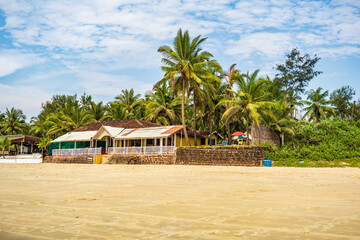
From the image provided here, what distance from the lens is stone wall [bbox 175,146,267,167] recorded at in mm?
21375

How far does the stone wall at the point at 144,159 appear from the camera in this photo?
25.3m

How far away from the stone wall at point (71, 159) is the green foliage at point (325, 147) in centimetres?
1643

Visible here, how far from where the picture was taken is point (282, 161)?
20.7 metres

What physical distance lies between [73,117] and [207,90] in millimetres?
19585

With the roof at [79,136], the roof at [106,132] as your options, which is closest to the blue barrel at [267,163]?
the roof at [106,132]

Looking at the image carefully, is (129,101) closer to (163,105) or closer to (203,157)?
(163,105)

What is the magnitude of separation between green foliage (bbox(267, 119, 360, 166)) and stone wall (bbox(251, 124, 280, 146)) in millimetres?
2467

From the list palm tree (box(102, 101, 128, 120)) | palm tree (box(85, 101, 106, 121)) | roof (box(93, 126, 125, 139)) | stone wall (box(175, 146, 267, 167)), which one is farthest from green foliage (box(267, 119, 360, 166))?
palm tree (box(85, 101, 106, 121))

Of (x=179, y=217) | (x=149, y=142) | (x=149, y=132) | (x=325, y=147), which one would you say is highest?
(x=149, y=132)

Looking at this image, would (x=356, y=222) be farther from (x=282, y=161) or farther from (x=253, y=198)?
(x=282, y=161)

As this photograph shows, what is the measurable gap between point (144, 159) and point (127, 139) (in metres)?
5.26

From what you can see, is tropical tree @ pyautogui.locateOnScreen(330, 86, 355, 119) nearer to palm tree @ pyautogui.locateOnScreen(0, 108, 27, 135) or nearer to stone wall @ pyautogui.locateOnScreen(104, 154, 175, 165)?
stone wall @ pyautogui.locateOnScreen(104, 154, 175, 165)

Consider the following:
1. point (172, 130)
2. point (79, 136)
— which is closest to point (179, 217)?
point (172, 130)

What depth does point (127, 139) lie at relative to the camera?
1219 inches
